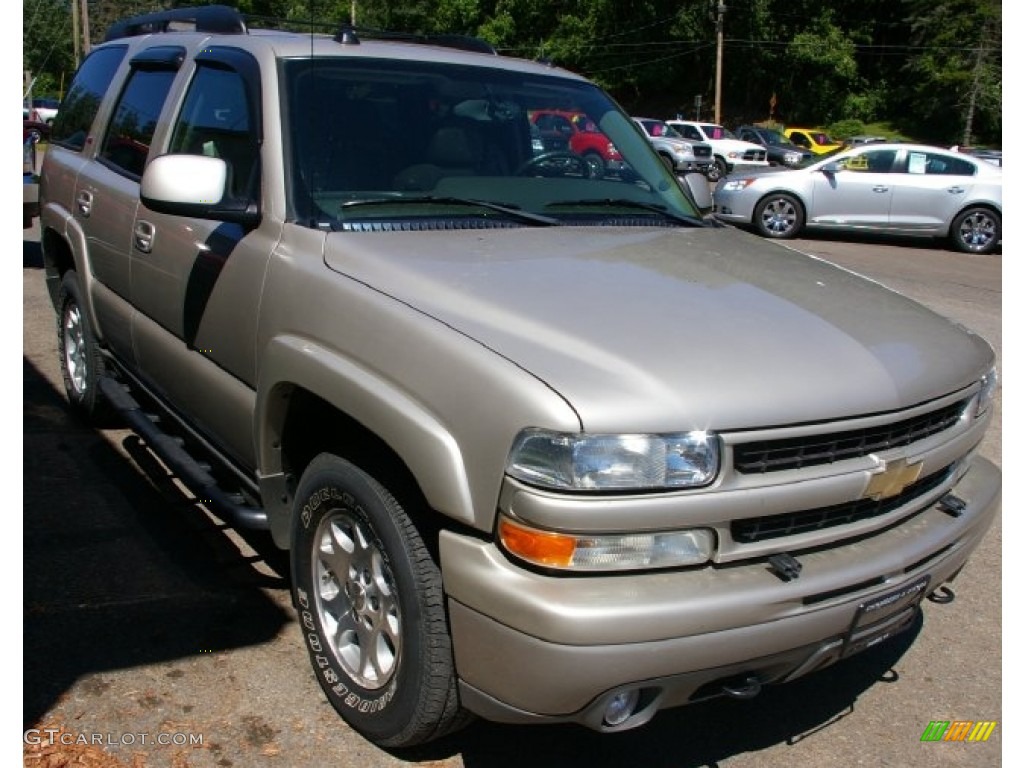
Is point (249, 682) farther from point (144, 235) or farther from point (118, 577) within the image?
point (144, 235)

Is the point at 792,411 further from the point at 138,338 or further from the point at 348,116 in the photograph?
the point at 138,338

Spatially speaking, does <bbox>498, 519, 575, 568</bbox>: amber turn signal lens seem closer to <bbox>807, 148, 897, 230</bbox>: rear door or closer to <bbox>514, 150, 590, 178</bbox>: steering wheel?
<bbox>514, 150, 590, 178</bbox>: steering wheel

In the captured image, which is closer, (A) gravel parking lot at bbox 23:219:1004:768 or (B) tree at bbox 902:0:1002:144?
(A) gravel parking lot at bbox 23:219:1004:768

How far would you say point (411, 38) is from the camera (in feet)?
14.6

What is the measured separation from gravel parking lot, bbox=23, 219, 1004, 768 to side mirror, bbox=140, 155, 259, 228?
4.93 feet

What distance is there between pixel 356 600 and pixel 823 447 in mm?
1431

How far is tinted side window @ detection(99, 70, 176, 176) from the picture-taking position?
4504 mm

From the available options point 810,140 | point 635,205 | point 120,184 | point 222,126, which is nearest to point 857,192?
point 635,205

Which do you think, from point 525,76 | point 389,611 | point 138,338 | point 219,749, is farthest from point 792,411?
point 138,338

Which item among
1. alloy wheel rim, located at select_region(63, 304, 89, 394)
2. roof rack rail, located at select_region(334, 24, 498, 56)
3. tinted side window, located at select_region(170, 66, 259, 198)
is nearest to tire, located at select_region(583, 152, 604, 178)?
roof rack rail, located at select_region(334, 24, 498, 56)

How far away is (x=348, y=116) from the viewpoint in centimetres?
355

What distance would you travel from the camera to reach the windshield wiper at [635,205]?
3.83 m
